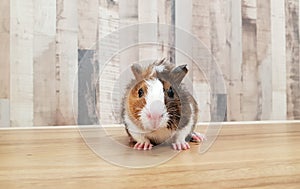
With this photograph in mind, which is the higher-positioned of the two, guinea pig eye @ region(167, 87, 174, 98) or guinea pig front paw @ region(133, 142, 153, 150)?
guinea pig eye @ region(167, 87, 174, 98)

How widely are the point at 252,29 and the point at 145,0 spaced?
2.31 ft

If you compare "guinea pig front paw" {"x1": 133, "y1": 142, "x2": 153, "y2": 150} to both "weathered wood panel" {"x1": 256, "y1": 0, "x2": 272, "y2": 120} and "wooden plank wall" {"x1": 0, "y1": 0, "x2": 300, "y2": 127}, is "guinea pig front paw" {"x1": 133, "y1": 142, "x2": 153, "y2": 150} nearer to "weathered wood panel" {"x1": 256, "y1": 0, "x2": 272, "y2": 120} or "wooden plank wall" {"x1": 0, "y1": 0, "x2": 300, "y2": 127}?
"wooden plank wall" {"x1": 0, "y1": 0, "x2": 300, "y2": 127}

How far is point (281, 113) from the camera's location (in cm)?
245

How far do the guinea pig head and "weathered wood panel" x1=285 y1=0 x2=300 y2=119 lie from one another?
6.02 ft

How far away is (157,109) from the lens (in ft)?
2.72

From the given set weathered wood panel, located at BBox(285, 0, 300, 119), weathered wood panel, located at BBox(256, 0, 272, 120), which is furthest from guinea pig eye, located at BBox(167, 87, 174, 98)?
weathered wood panel, located at BBox(285, 0, 300, 119)

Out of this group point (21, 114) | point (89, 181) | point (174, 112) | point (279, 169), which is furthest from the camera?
point (21, 114)

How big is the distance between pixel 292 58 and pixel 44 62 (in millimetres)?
1546

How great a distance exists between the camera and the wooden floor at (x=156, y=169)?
2.18 ft

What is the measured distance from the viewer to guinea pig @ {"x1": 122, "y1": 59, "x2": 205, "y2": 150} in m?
0.84

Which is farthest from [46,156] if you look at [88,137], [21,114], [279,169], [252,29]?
[252,29]

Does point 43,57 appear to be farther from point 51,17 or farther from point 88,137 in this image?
point 88,137

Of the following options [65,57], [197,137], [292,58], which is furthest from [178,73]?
[292,58]

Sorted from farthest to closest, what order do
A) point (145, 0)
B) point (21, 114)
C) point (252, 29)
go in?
1. point (252, 29)
2. point (145, 0)
3. point (21, 114)
